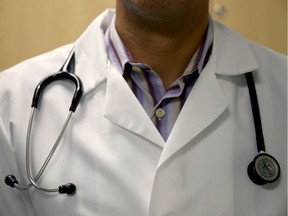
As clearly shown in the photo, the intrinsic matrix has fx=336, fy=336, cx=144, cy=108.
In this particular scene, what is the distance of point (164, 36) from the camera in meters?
0.84

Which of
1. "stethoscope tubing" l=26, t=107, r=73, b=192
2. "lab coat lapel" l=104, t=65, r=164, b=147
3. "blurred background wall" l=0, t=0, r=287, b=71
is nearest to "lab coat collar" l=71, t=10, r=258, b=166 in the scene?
"lab coat lapel" l=104, t=65, r=164, b=147

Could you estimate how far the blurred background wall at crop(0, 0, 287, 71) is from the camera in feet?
4.85

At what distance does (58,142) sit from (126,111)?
17 centimetres

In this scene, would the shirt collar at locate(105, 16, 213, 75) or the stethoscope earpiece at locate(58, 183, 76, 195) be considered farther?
the shirt collar at locate(105, 16, 213, 75)

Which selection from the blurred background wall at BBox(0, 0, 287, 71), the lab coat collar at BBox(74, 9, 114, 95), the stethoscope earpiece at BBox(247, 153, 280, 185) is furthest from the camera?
the blurred background wall at BBox(0, 0, 287, 71)

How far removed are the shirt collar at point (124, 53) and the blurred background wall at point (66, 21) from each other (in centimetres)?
66

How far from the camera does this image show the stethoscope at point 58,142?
0.69 m

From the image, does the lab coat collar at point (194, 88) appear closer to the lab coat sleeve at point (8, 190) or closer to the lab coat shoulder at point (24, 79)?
the lab coat shoulder at point (24, 79)

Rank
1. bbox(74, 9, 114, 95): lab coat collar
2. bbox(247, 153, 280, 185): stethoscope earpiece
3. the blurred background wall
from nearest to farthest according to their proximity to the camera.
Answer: bbox(247, 153, 280, 185): stethoscope earpiece
bbox(74, 9, 114, 95): lab coat collar
the blurred background wall

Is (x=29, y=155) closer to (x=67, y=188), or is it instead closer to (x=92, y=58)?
(x=67, y=188)

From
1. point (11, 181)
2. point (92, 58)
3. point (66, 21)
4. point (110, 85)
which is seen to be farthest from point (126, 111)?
point (66, 21)

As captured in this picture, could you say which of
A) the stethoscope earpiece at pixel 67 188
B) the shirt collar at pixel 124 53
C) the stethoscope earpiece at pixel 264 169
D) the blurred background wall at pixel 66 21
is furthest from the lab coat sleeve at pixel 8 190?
the blurred background wall at pixel 66 21

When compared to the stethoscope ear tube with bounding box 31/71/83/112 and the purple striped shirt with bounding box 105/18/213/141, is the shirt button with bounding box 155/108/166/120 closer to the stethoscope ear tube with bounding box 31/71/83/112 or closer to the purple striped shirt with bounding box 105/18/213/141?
the purple striped shirt with bounding box 105/18/213/141

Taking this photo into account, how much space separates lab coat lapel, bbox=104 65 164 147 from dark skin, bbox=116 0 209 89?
0.11 metres
